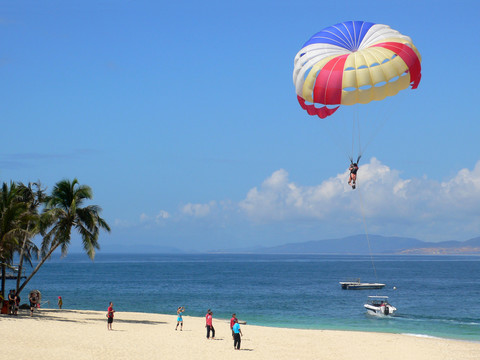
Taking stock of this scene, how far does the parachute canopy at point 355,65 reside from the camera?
29359 mm

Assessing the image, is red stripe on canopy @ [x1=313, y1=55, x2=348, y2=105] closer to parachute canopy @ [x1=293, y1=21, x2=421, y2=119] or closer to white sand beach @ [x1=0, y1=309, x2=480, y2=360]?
parachute canopy @ [x1=293, y1=21, x2=421, y2=119]

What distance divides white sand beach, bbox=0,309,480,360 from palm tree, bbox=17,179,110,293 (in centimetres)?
487

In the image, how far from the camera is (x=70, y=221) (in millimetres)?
38031

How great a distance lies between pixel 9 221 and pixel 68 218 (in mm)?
3778

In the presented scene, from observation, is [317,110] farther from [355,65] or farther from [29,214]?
[29,214]

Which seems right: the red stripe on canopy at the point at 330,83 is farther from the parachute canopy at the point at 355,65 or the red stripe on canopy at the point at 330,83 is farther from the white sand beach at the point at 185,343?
the white sand beach at the point at 185,343

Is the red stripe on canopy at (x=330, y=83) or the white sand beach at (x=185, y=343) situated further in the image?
the red stripe on canopy at (x=330, y=83)

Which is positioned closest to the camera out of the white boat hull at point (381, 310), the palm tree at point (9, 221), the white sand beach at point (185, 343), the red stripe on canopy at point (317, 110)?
the white sand beach at point (185, 343)

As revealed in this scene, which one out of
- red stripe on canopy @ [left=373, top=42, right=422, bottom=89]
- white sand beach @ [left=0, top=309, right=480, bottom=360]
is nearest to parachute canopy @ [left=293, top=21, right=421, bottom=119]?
red stripe on canopy @ [left=373, top=42, right=422, bottom=89]

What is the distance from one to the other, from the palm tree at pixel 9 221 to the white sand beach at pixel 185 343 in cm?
406

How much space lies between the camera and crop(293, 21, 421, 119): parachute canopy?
29359 mm

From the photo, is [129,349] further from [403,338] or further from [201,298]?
[201,298]

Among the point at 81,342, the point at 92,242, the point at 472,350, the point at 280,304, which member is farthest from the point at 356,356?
the point at 280,304

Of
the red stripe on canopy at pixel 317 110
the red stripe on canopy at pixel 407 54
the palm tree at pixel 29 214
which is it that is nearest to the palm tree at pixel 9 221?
the palm tree at pixel 29 214
